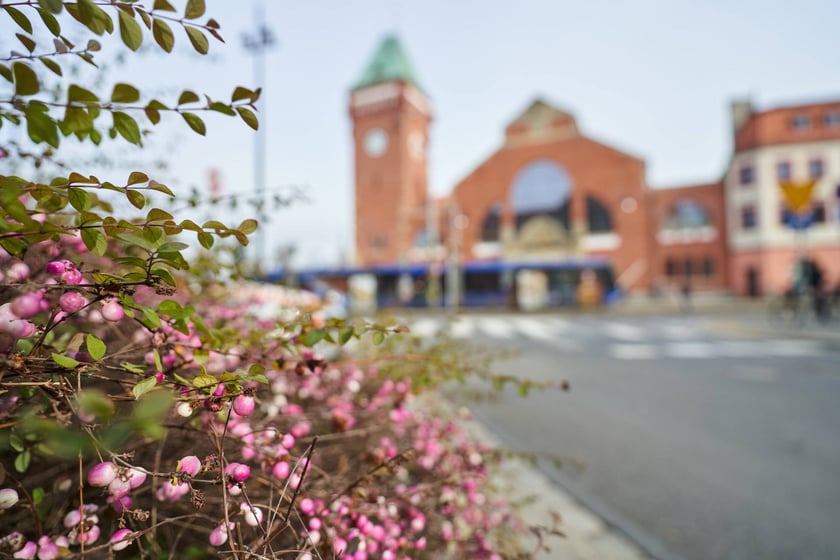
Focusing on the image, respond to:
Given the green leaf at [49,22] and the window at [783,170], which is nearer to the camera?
the green leaf at [49,22]

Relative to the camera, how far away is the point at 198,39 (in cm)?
A: 76

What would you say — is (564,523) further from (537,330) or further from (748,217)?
(748,217)

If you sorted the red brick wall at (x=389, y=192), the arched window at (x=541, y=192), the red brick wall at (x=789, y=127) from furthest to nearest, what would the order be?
the red brick wall at (x=389, y=192), the arched window at (x=541, y=192), the red brick wall at (x=789, y=127)

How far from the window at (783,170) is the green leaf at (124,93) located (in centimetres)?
3904

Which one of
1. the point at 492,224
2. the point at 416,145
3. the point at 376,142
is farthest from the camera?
the point at 416,145

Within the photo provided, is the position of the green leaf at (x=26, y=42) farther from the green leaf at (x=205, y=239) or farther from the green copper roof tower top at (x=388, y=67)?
the green copper roof tower top at (x=388, y=67)

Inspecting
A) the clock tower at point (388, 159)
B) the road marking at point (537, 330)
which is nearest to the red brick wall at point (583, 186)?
the clock tower at point (388, 159)

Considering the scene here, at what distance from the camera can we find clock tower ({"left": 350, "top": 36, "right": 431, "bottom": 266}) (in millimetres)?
36156

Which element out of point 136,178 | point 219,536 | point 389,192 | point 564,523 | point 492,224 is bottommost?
point 564,523

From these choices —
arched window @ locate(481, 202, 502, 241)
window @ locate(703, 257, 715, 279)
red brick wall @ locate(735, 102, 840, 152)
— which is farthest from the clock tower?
red brick wall @ locate(735, 102, 840, 152)

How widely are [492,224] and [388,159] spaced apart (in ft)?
33.1

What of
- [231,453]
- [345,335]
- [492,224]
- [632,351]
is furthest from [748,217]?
[231,453]

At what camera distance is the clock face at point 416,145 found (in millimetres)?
37725

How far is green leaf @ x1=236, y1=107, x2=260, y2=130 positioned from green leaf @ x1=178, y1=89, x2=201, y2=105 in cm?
7
